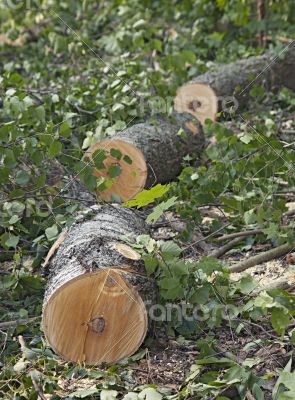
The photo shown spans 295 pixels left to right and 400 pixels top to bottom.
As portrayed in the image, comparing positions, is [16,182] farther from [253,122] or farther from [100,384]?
[253,122]

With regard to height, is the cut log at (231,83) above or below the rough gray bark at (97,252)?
above

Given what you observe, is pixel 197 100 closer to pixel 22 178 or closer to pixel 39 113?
pixel 39 113

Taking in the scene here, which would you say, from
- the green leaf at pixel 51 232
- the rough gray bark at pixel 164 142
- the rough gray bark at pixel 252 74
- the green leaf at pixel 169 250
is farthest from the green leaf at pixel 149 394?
the rough gray bark at pixel 252 74

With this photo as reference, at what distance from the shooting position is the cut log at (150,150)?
4832 millimetres

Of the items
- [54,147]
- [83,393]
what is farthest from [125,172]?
[83,393]

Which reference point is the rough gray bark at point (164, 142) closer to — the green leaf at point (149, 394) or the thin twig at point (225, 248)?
the thin twig at point (225, 248)

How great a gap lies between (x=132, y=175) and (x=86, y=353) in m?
1.56

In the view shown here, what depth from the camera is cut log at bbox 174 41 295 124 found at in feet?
20.7

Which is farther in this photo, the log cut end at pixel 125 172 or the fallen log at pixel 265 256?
the log cut end at pixel 125 172

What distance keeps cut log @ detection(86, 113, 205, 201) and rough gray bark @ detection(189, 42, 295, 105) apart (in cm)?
84

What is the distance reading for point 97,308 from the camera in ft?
10.6

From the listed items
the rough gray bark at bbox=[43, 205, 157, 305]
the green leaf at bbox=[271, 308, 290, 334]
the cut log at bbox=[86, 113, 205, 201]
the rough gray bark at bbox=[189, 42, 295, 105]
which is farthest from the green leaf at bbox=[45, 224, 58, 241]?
the rough gray bark at bbox=[189, 42, 295, 105]

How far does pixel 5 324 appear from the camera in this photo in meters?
3.58

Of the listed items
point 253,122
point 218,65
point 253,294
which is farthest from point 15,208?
point 218,65
